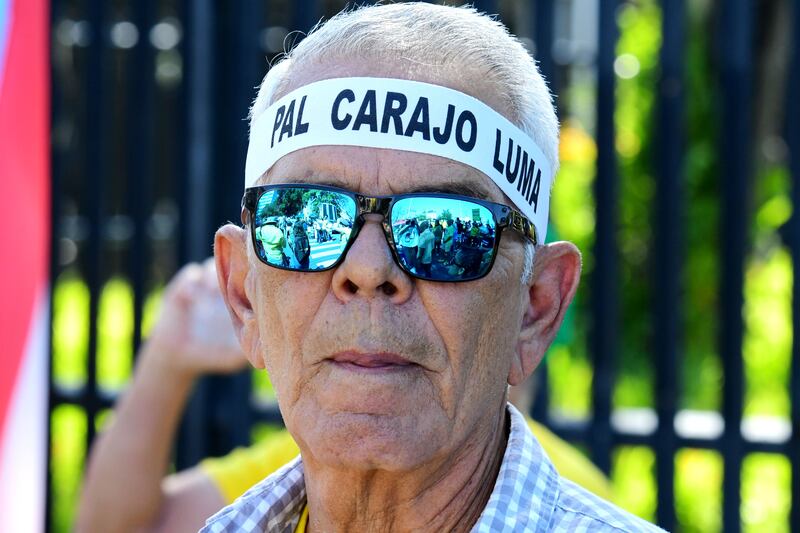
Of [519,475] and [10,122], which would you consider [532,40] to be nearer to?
[10,122]

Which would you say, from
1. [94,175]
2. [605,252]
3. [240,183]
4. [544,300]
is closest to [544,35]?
[605,252]

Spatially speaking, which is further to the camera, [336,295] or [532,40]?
[532,40]

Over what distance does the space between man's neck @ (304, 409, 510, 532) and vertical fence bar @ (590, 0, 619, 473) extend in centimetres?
225

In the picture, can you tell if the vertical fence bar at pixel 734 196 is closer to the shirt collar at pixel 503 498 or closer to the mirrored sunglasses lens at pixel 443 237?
the shirt collar at pixel 503 498

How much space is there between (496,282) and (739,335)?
7.98ft

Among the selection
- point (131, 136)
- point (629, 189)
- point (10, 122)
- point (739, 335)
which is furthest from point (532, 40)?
point (629, 189)

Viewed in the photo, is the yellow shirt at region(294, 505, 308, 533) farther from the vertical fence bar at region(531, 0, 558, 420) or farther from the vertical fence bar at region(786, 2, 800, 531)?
the vertical fence bar at region(786, 2, 800, 531)

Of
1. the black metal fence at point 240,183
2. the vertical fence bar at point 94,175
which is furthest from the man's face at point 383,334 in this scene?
the vertical fence bar at point 94,175

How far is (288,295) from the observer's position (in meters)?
1.61

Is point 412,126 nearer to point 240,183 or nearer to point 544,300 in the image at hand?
point 544,300

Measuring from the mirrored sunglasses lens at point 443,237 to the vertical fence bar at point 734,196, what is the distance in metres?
2.43

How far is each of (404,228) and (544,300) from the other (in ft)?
1.05

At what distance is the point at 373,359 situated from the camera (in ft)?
5.05

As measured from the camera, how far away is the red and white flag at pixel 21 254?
8.80 ft
